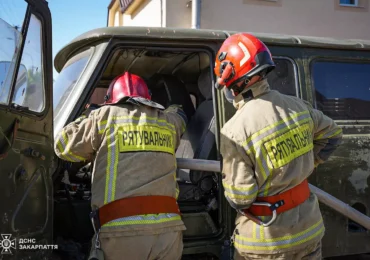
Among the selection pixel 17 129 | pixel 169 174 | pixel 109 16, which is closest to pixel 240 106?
pixel 169 174

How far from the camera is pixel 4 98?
2430 millimetres

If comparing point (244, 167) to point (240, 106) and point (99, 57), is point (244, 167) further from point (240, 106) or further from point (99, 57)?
point (99, 57)

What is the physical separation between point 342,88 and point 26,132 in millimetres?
2525

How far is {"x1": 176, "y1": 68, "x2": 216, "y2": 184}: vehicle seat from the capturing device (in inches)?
147

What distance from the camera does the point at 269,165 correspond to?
96.0 inches

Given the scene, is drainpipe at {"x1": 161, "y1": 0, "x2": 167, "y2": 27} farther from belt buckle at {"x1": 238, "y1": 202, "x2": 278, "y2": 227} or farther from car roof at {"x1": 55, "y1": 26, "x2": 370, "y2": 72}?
belt buckle at {"x1": 238, "y1": 202, "x2": 278, "y2": 227}

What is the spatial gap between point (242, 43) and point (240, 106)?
39 cm

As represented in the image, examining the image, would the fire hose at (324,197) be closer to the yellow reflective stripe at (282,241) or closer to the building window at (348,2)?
the yellow reflective stripe at (282,241)

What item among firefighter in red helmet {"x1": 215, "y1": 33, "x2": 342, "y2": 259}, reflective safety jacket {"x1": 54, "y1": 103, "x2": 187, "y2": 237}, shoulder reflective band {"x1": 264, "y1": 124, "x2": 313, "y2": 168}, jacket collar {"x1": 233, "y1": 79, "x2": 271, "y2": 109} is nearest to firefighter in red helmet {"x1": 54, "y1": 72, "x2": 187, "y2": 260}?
reflective safety jacket {"x1": 54, "y1": 103, "x2": 187, "y2": 237}

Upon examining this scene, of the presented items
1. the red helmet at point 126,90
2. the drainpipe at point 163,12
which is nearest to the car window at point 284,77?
the red helmet at point 126,90

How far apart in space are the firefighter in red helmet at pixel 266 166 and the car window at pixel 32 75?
1.17 meters

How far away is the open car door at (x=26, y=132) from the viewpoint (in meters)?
2.44

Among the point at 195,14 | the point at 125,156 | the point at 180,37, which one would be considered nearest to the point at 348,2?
the point at 195,14

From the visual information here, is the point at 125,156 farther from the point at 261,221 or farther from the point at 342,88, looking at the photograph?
the point at 342,88
